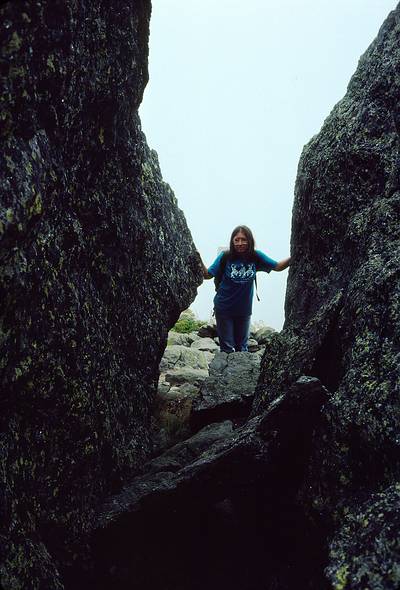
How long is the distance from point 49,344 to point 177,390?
268 inches

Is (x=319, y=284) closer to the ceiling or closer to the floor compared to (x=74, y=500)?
closer to the ceiling

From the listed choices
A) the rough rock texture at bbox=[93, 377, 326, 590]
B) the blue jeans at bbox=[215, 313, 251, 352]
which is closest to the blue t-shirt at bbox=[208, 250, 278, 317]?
the blue jeans at bbox=[215, 313, 251, 352]

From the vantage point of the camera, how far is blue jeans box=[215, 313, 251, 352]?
15366 mm

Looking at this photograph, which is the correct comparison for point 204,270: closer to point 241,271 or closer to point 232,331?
point 241,271

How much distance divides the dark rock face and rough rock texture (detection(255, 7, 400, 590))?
309 centimetres

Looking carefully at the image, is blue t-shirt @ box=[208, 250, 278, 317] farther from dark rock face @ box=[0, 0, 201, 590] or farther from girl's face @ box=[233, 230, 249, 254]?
dark rock face @ box=[0, 0, 201, 590]

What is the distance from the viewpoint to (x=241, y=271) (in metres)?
14.4

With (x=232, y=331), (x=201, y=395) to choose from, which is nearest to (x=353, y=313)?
(x=201, y=395)

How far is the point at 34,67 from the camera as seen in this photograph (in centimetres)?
555

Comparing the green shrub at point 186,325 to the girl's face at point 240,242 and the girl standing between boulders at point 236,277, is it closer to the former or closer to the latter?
the girl standing between boulders at point 236,277

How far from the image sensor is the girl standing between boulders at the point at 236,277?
1409 centimetres

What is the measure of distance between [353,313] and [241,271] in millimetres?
7104

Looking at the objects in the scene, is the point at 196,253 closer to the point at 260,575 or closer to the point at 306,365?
the point at 306,365

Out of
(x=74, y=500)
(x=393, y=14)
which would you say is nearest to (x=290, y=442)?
(x=74, y=500)
